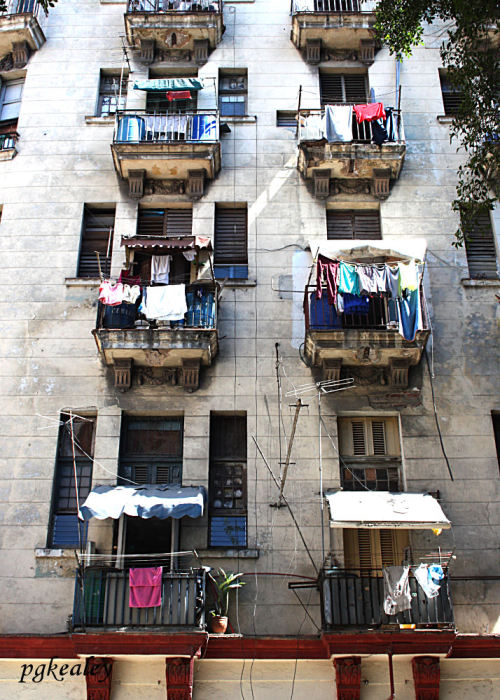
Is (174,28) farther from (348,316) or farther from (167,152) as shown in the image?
(348,316)

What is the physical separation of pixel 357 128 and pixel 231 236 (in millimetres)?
4715

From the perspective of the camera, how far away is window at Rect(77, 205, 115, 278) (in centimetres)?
1909

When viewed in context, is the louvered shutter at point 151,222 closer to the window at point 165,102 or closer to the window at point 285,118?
the window at point 165,102

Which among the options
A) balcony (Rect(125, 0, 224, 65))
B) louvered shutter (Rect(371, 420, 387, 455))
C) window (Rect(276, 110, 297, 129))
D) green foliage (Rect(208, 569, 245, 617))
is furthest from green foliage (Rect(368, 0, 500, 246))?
green foliage (Rect(208, 569, 245, 617))

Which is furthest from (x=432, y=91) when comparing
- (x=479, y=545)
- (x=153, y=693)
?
(x=153, y=693)

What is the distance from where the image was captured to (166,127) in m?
20.1

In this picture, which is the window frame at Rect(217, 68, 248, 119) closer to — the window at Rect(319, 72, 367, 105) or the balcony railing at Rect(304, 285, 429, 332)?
the window at Rect(319, 72, 367, 105)

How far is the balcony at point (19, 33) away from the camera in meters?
21.7

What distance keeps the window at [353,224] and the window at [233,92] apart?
4.66 meters

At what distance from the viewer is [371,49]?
21.8 m

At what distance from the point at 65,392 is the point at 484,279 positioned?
11.1 m

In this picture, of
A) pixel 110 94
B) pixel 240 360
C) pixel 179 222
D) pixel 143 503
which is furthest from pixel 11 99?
pixel 143 503

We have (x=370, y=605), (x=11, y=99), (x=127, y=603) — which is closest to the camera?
(x=127, y=603)

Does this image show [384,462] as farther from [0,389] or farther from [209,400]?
[0,389]
